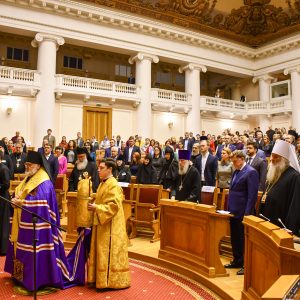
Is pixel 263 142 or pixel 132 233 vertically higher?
pixel 263 142

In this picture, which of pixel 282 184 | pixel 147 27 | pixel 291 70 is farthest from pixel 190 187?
pixel 291 70

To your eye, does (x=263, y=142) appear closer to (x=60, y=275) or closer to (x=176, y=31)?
(x=60, y=275)

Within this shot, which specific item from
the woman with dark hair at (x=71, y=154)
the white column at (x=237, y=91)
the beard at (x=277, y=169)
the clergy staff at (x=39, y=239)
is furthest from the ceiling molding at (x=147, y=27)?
the beard at (x=277, y=169)

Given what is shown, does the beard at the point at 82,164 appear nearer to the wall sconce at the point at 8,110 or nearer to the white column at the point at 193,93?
the wall sconce at the point at 8,110

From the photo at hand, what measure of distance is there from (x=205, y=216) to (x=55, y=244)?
6.21 feet

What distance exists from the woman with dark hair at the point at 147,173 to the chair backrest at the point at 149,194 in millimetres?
463

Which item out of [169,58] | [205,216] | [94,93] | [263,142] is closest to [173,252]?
[205,216]

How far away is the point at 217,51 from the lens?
20406 millimetres

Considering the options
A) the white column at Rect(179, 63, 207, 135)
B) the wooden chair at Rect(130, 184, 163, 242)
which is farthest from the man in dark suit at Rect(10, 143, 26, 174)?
the white column at Rect(179, 63, 207, 135)

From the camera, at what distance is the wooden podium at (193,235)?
15.1 feet

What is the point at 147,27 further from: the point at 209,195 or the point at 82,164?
the point at 209,195

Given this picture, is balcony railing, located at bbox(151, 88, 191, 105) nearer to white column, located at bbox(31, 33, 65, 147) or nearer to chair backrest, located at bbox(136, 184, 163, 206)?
white column, located at bbox(31, 33, 65, 147)

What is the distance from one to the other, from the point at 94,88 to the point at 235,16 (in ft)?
31.7

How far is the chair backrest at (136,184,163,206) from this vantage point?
6.82m
